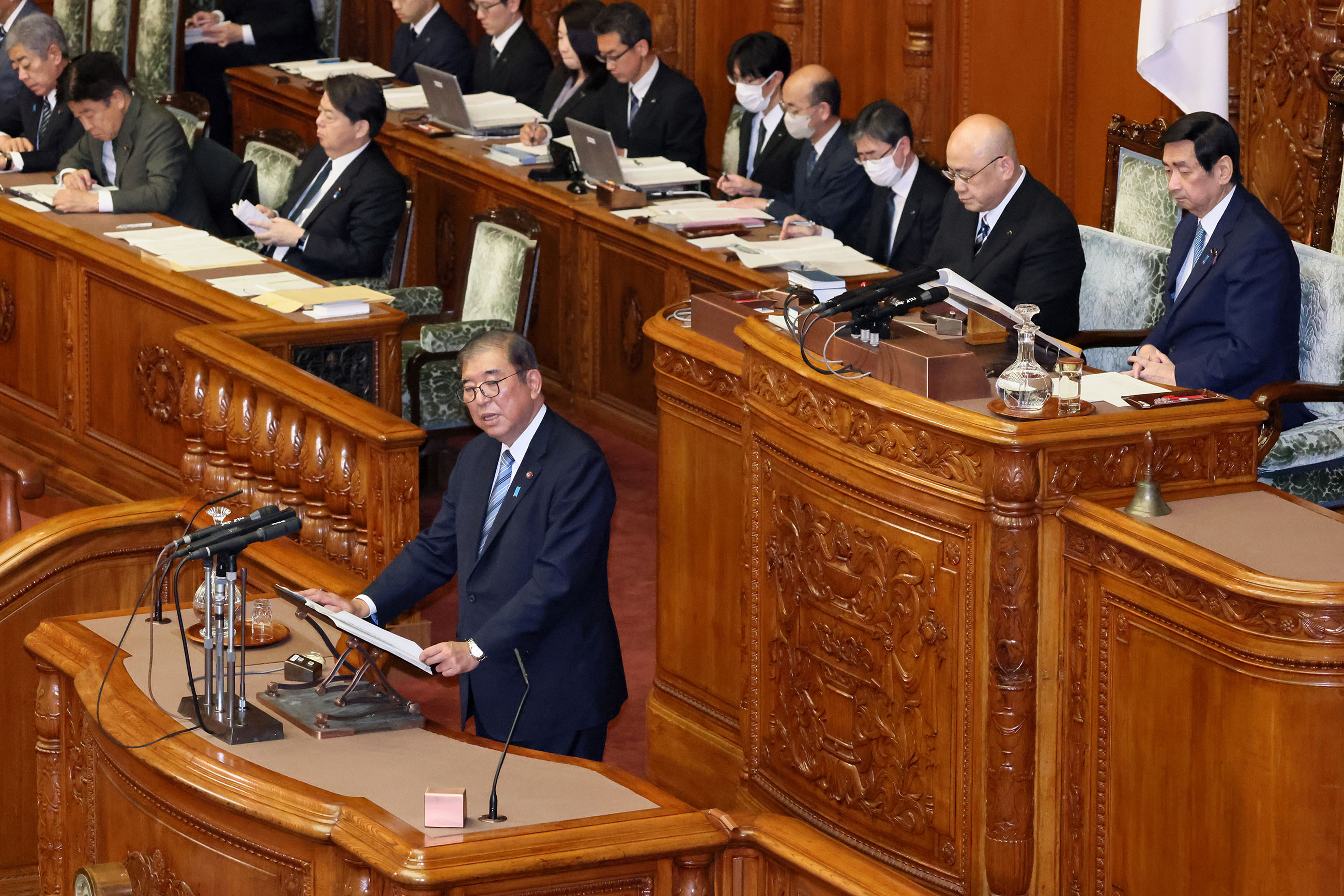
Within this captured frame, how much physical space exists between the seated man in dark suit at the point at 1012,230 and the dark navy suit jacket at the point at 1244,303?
41cm

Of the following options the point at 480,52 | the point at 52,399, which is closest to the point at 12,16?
the point at 480,52

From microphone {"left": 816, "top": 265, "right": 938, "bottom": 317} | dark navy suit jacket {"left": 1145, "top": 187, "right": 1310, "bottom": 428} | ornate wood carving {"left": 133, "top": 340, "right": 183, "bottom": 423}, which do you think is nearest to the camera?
microphone {"left": 816, "top": 265, "right": 938, "bottom": 317}

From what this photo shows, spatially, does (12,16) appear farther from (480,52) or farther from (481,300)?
(481,300)

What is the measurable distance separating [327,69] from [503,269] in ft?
12.8

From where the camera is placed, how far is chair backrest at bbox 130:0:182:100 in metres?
11.4

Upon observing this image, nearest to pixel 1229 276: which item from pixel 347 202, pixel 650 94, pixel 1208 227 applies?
pixel 1208 227

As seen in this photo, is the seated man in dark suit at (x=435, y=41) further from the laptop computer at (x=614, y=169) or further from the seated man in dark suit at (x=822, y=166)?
the seated man in dark suit at (x=822, y=166)

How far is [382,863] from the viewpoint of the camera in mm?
3346

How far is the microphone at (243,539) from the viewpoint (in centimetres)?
378

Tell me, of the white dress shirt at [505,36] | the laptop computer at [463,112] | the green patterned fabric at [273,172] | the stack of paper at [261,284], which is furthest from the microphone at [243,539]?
the white dress shirt at [505,36]

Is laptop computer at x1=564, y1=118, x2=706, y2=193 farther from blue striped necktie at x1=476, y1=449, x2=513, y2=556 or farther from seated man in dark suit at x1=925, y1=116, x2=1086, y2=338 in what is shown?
blue striped necktie at x1=476, y1=449, x2=513, y2=556

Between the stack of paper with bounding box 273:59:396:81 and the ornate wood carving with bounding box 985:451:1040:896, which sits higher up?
the stack of paper with bounding box 273:59:396:81


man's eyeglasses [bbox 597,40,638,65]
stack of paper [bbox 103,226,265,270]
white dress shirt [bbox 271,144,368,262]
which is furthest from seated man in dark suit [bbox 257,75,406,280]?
man's eyeglasses [bbox 597,40,638,65]

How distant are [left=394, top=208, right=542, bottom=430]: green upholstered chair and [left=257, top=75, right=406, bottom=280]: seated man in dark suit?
39 cm
